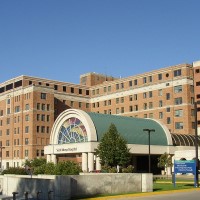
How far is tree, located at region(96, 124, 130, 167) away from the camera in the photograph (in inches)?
2269

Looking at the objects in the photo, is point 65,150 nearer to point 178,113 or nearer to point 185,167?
point 178,113

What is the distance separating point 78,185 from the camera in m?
27.4

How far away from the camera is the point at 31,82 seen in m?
105

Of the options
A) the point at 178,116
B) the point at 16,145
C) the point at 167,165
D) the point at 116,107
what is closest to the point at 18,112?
the point at 16,145

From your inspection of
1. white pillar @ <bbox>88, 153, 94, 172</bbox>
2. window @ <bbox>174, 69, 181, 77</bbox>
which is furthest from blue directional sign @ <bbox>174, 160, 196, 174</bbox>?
window @ <bbox>174, 69, 181, 77</bbox>

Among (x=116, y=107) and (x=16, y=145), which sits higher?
(x=116, y=107)

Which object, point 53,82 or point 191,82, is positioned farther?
point 53,82

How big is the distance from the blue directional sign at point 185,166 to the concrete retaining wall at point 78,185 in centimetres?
758

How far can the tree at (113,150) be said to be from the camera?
57625 millimetres

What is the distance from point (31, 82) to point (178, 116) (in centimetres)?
3864

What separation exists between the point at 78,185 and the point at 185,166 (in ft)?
46.6

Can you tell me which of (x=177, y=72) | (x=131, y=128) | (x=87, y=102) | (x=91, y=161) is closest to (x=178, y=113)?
(x=177, y=72)

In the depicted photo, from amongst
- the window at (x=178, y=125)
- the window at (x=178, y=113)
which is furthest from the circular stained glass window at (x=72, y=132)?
the window at (x=178, y=113)

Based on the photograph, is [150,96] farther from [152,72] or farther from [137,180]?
[137,180]
